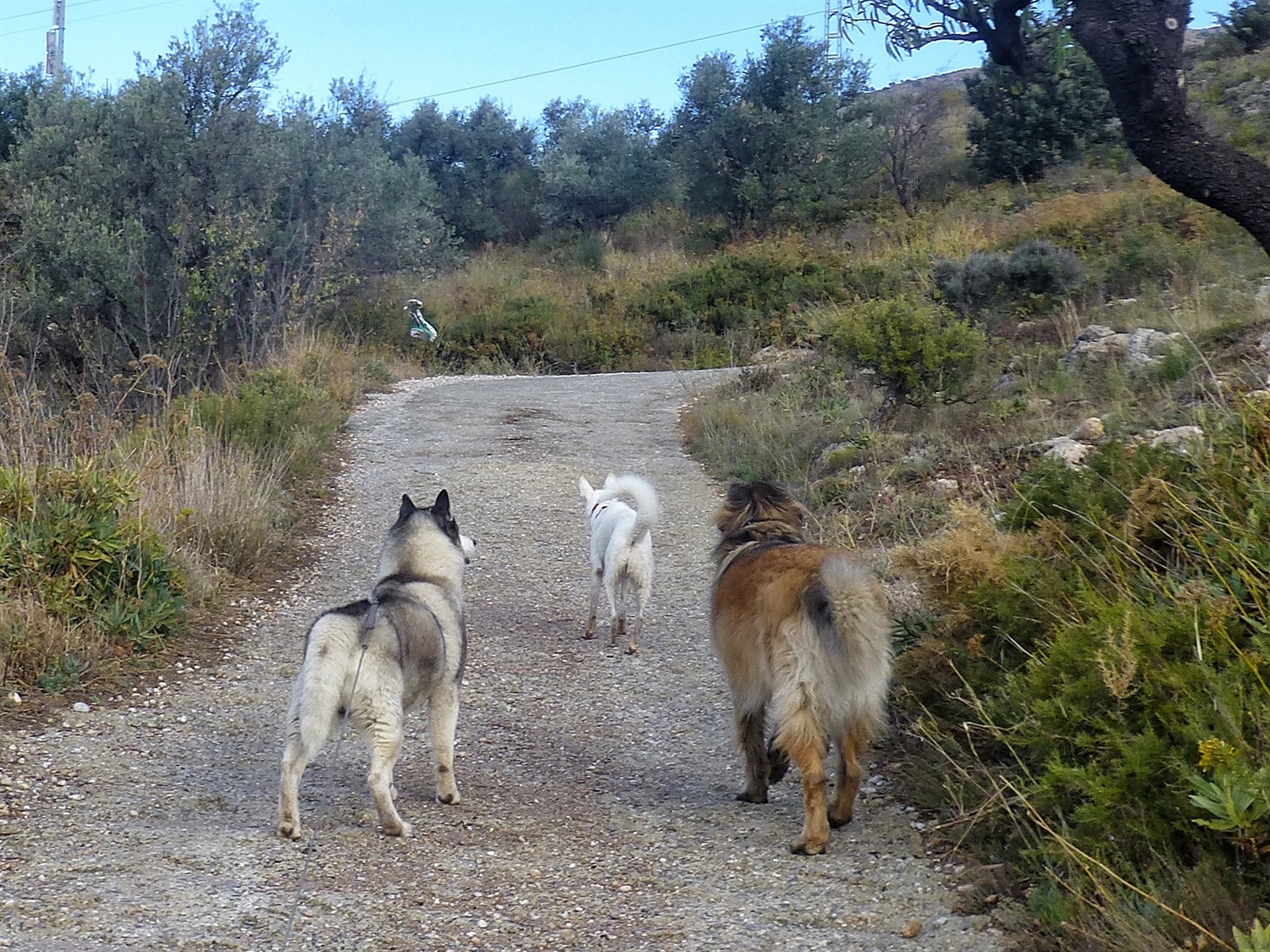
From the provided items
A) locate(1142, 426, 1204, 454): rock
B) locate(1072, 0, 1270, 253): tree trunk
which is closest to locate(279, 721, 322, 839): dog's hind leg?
locate(1142, 426, 1204, 454): rock

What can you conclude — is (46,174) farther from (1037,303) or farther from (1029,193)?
(1029,193)

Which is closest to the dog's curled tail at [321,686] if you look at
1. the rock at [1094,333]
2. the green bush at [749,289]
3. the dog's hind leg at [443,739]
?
the dog's hind leg at [443,739]

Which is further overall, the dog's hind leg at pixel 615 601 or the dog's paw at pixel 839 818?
the dog's hind leg at pixel 615 601

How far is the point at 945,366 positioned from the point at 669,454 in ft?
11.3

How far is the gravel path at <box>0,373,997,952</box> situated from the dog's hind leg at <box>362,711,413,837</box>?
0.25ft

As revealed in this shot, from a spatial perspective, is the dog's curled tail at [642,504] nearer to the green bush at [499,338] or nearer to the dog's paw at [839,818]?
the dog's paw at [839,818]

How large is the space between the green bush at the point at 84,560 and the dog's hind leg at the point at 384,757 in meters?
2.56

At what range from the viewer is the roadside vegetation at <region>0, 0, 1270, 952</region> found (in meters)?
3.92

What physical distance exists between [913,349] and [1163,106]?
5.00m

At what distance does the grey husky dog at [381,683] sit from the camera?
4.58 meters

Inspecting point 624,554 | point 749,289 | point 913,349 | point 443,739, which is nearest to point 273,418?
point 624,554

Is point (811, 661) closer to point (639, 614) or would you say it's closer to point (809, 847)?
point (809, 847)

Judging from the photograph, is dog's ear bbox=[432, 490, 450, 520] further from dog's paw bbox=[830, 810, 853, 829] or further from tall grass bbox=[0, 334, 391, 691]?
dog's paw bbox=[830, 810, 853, 829]

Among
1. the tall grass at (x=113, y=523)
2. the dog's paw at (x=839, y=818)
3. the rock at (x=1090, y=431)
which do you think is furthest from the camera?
the rock at (x=1090, y=431)
